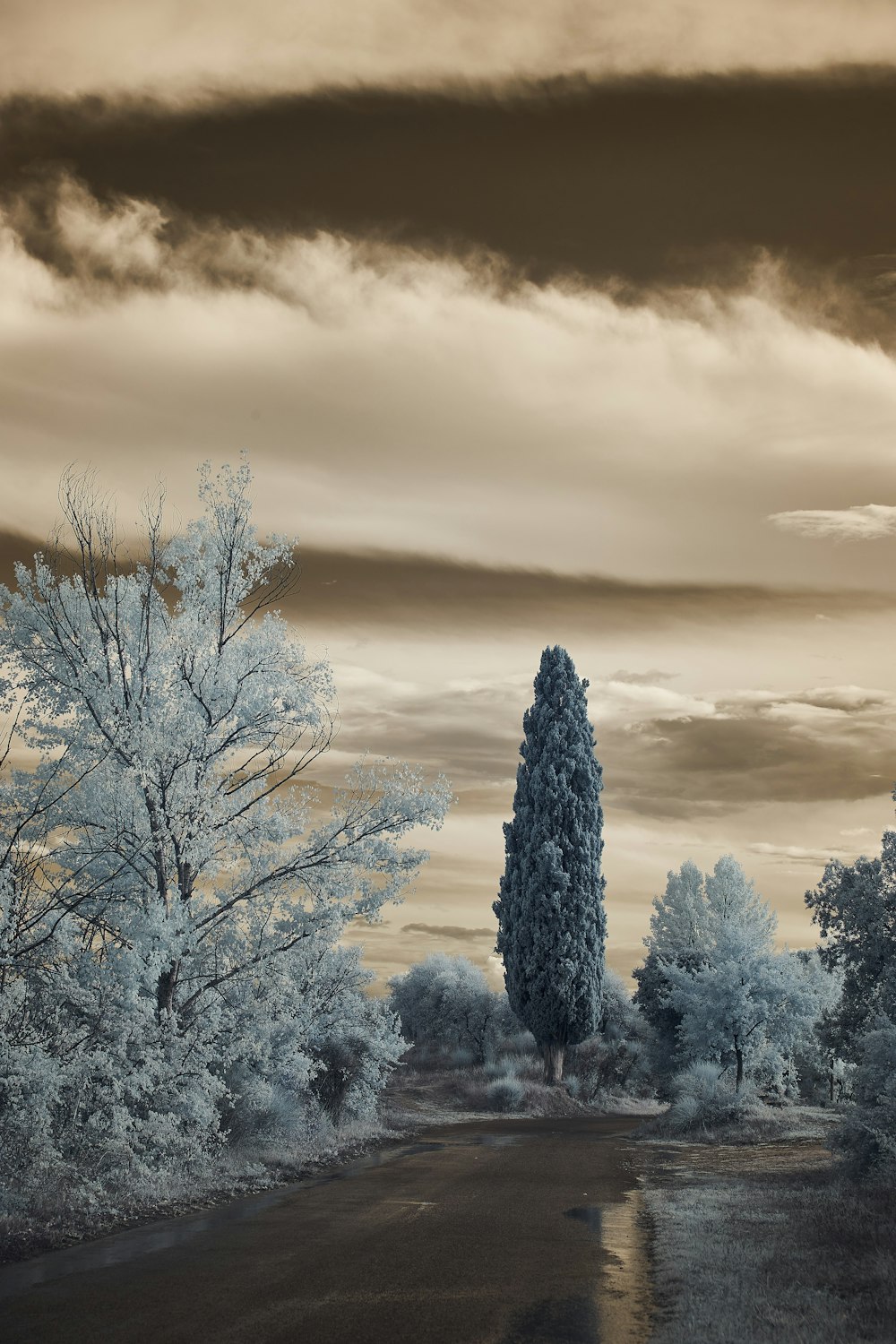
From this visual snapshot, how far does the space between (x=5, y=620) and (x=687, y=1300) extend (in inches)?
616

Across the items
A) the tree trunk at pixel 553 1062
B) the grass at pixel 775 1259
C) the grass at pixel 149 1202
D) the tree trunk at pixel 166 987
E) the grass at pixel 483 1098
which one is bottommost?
the grass at pixel 483 1098

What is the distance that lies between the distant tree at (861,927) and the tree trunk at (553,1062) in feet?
92.2

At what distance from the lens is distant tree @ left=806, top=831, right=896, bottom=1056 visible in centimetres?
1819

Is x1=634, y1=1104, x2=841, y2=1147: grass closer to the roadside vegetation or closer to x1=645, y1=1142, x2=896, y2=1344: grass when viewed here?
the roadside vegetation

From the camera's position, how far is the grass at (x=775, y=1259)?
27.2 ft

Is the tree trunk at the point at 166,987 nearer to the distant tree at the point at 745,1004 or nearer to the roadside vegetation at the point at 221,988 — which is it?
the roadside vegetation at the point at 221,988

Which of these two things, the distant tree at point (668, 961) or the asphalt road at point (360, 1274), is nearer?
the asphalt road at point (360, 1274)

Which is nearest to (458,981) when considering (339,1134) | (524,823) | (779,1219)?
(524,823)

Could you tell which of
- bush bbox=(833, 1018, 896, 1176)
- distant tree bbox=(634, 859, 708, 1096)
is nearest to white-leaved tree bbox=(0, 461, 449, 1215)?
bush bbox=(833, 1018, 896, 1176)

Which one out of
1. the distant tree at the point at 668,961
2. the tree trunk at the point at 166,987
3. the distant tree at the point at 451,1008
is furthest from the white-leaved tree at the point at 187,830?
the distant tree at the point at 451,1008

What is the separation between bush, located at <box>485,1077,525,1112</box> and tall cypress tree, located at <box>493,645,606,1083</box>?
8.49 feet

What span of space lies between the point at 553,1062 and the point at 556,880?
8203 mm

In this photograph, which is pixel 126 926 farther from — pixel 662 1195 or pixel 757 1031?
pixel 757 1031

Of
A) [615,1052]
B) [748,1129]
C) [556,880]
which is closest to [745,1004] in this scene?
[748,1129]
